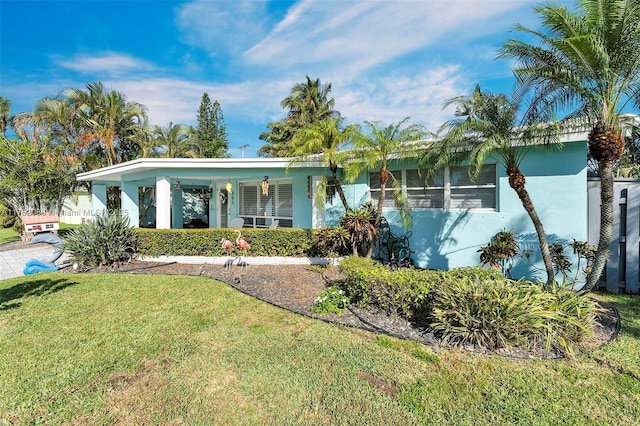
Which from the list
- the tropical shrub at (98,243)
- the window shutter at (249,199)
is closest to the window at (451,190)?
the window shutter at (249,199)

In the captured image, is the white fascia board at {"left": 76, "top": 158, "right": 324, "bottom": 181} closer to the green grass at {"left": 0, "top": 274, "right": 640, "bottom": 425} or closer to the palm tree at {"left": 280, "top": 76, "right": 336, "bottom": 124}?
the green grass at {"left": 0, "top": 274, "right": 640, "bottom": 425}

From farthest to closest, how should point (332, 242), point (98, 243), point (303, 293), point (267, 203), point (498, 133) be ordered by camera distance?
point (267, 203)
point (332, 242)
point (98, 243)
point (303, 293)
point (498, 133)

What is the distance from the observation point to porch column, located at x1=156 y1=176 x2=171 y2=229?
1088cm

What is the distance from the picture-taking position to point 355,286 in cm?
580

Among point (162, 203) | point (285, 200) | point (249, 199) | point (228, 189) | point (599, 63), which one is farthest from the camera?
point (249, 199)

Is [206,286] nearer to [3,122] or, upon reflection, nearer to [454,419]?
[454,419]

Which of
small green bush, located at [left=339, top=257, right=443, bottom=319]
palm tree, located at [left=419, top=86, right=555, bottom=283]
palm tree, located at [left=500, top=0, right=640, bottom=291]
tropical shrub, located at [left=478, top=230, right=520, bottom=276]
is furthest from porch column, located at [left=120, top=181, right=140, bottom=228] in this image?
palm tree, located at [left=500, top=0, right=640, bottom=291]

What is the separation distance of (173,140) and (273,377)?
2683 centimetres

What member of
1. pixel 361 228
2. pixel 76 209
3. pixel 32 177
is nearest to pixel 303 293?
pixel 361 228

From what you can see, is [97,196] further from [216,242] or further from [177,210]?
[216,242]

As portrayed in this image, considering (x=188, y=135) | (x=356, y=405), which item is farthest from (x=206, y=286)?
(x=188, y=135)

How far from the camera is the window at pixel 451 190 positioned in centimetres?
829

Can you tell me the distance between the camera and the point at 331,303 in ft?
18.8

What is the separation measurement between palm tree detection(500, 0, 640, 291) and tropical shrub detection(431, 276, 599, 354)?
1529mm
